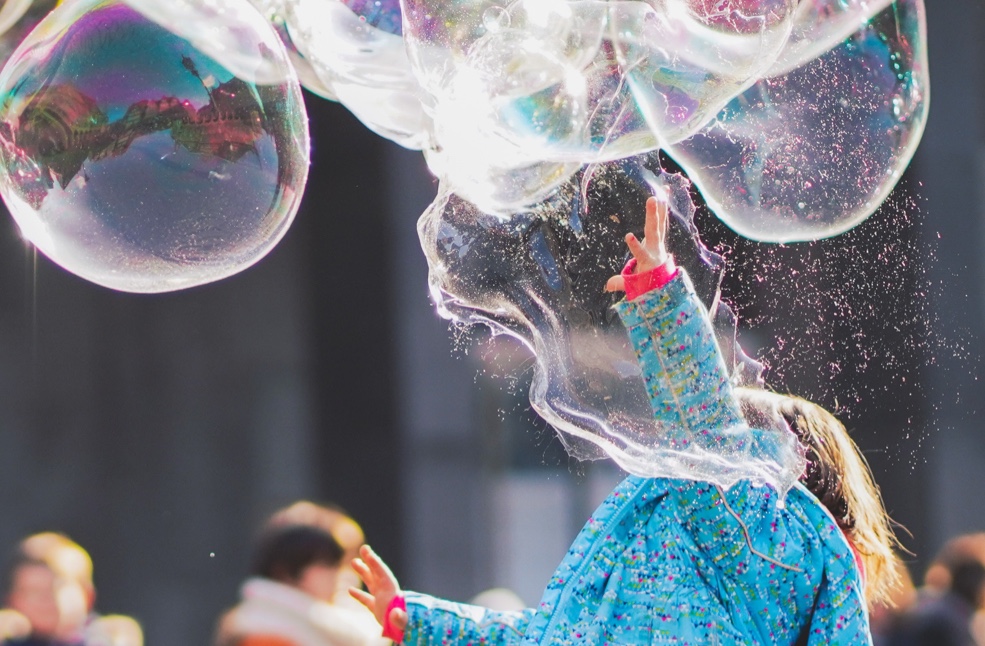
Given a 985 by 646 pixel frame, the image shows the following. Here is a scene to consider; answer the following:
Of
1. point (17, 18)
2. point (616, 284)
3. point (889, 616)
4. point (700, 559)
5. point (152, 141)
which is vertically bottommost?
point (889, 616)

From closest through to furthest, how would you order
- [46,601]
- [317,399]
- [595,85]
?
1. [595,85]
2. [46,601]
3. [317,399]

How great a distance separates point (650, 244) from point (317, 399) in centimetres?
390

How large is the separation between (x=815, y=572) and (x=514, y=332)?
582 mm

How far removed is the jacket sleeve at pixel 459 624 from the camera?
1.76m

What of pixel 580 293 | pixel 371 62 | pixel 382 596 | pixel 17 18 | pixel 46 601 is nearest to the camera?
pixel 580 293

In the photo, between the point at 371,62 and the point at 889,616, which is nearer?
the point at 371,62

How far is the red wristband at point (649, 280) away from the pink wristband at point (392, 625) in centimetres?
62

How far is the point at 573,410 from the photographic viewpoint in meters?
1.78

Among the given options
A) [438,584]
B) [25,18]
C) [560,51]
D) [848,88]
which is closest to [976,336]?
[438,584]

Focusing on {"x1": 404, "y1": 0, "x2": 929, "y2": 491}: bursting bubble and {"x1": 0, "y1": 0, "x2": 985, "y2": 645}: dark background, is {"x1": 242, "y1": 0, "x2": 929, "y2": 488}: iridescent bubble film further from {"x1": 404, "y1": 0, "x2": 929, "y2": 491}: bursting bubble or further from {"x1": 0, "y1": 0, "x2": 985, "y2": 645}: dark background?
{"x1": 0, "y1": 0, "x2": 985, "y2": 645}: dark background

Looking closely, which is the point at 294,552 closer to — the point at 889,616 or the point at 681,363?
the point at 681,363

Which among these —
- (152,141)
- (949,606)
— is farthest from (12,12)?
(949,606)

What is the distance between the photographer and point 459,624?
1789 mm

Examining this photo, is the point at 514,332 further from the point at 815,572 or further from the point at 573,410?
the point at 815,572
